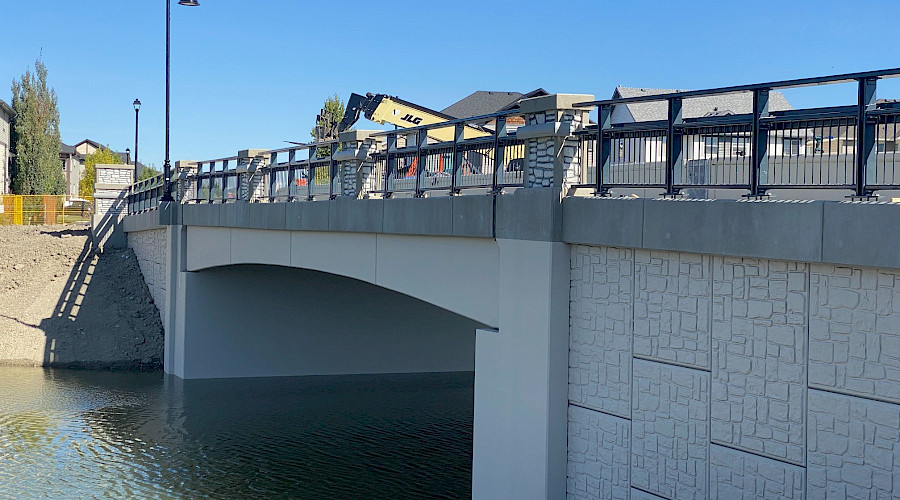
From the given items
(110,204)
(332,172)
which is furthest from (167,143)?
(332,172)

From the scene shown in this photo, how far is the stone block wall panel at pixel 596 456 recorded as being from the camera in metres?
8.95

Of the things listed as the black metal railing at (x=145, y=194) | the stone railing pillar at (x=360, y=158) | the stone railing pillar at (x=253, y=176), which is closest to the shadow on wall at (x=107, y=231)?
the black metal railing at (x=145, y=194)

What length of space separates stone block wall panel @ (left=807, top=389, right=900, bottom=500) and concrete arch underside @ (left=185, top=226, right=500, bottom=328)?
4236 mm

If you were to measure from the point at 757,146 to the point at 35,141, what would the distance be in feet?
215

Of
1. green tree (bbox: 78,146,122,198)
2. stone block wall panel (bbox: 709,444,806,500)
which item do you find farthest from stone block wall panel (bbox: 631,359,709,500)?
green tree (bbox: 78,146,122,198)

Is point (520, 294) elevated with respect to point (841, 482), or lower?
elevated

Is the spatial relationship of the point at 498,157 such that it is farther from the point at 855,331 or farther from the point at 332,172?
the point at 855,331

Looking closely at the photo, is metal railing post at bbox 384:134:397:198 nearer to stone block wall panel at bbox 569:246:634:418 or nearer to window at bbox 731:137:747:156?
stone block wall panel at bbox 569:246:634:418

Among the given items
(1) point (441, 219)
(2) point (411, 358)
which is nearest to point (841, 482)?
(1) point (441, 219)

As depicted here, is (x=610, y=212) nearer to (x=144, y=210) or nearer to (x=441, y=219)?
(x=441, y=219)

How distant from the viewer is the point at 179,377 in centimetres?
2316

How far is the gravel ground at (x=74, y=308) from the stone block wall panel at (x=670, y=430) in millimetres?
18593

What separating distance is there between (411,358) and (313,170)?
8697 millimetres

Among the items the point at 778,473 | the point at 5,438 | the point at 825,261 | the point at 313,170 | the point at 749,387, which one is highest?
the point at 313,170
